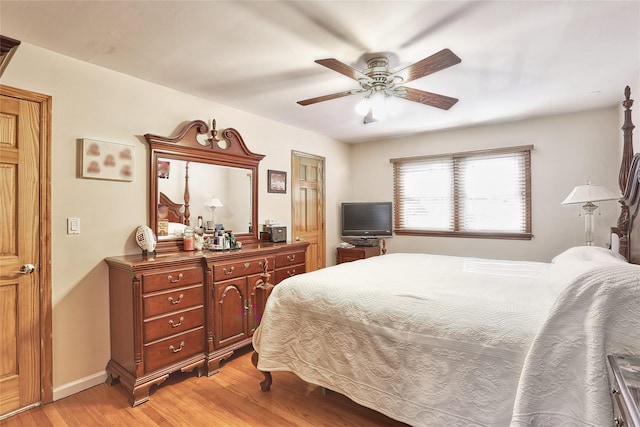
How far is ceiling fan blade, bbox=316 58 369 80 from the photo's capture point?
1.90 m

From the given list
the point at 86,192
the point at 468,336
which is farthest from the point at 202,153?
the point at 468,336

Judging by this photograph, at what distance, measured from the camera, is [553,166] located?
374 cm

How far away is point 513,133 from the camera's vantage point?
3965 millimetres

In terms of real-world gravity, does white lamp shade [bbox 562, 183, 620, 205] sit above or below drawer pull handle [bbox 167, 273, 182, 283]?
above

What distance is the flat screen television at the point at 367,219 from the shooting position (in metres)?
4.79

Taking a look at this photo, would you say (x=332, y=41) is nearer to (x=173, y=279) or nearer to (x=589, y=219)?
(x=173, y=279)

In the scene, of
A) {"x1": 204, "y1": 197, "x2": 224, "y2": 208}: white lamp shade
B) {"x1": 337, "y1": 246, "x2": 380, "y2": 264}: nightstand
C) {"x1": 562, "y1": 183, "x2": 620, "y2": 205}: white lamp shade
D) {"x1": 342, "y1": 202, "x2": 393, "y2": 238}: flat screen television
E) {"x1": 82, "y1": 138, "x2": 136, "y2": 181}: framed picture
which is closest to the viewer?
{"x1": 82, "y1": 138, "x2": 136, "y2": 181}: framed picture

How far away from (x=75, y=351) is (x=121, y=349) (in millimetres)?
316

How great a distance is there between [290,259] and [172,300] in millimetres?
1296

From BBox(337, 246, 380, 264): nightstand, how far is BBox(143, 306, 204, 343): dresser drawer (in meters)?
2.55

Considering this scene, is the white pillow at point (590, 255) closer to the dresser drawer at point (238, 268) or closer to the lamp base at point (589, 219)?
the lamp base at point (589, 219)

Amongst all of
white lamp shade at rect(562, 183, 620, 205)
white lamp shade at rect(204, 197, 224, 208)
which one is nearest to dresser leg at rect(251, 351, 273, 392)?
white lamp shade at rect(204, 197, 224, 208)

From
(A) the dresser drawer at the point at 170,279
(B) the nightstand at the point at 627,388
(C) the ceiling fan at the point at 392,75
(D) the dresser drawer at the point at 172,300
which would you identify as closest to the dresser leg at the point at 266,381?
(D) the dresser drawer at the point at 172,300

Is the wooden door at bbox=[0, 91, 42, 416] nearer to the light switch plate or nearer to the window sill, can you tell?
the light switch plate
